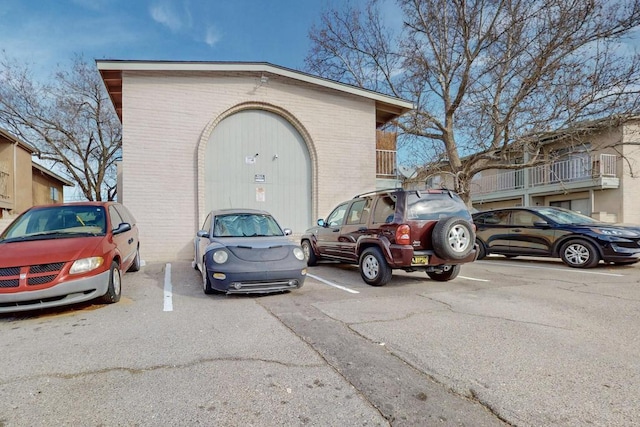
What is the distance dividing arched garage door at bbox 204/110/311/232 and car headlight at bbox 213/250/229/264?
5.82m

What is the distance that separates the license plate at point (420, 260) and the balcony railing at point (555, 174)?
11.8 metres

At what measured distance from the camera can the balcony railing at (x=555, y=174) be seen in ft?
59.2

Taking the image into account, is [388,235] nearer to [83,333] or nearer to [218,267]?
[218,267]

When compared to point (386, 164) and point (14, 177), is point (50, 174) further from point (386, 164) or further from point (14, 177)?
point (386, 164)

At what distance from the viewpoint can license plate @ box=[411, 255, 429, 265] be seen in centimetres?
613

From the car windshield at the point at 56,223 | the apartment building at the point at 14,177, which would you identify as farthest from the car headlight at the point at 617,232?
the apartment building at the point at 14,177

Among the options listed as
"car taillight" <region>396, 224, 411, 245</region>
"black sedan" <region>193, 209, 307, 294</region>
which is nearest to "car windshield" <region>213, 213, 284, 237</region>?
"black sedan" <region>193, 209, 307, 294</region>

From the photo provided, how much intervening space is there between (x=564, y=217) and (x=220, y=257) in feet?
29.5

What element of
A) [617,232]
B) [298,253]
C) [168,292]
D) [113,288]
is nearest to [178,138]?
[168,292]

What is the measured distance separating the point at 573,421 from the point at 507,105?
1469cm

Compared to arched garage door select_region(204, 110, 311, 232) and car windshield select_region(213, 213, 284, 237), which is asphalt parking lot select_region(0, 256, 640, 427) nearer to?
car windshield select_region(213, 213, 284, 237)

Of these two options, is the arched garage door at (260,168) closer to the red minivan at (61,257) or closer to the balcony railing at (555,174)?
the red minivan at (61,257)

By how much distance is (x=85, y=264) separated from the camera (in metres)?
4.84

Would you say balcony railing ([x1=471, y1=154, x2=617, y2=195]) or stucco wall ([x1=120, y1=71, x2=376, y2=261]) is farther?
balcony railing ([x1=471, y1=154, x2=617, y2=195])
